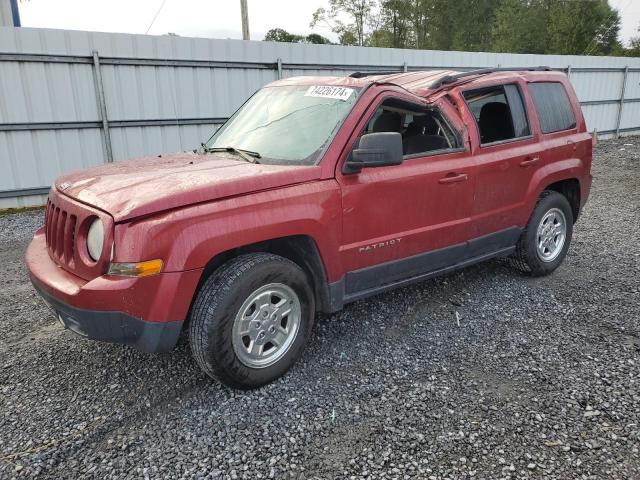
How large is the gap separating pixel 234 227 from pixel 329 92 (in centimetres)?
146

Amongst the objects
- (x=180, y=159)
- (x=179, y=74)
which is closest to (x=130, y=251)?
(x=180, y=159)

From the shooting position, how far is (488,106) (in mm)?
4547

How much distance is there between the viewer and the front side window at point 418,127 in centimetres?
397

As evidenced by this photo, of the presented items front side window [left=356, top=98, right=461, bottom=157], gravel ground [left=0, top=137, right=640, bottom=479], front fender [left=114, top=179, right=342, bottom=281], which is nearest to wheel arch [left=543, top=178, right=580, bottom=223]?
gravel ground [left=0, top=137, right=640, bottom=479]

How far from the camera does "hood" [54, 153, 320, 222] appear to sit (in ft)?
9.05

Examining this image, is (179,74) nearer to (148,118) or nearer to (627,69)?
(148,118)

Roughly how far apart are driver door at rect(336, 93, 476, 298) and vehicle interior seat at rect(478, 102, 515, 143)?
0.51 m

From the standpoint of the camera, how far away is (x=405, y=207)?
12.2 ft

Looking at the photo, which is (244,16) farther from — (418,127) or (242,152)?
(242,152)

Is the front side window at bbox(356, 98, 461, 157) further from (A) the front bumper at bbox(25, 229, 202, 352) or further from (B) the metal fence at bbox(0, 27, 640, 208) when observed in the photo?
(B) the metal fence at bbox(0, 27, 640, 208)

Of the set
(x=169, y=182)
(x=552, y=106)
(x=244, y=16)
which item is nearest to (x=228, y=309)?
(x=169, y=182)

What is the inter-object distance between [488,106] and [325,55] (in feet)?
22.8

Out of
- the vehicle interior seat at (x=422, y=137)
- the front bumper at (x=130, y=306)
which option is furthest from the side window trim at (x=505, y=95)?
the front bumper at (x=130, y=306)

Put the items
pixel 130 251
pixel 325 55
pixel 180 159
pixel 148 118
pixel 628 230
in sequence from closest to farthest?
pixel 130 251, pixel 180 159, pixel 628 230, pixel 148 118, pixel 325 55
